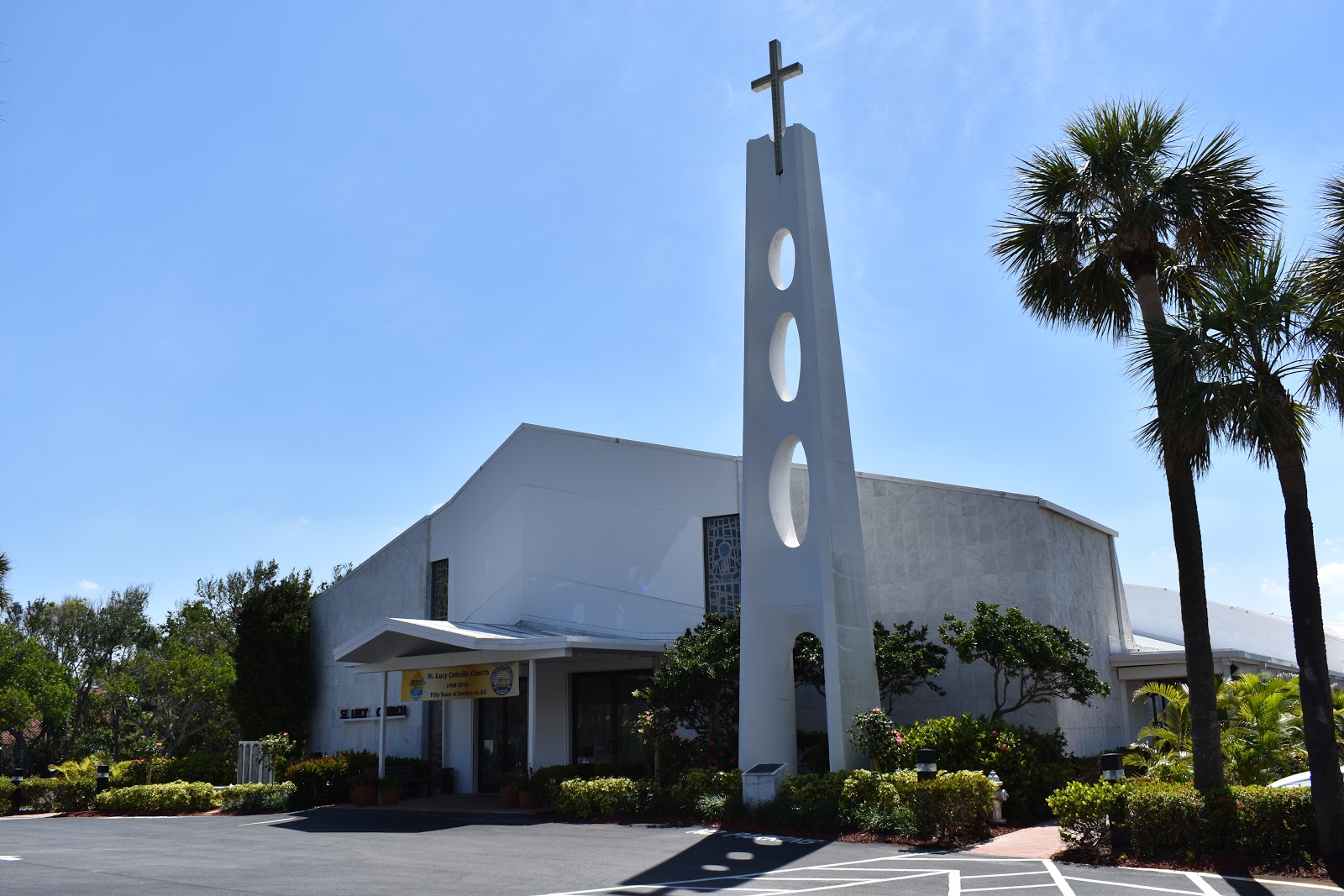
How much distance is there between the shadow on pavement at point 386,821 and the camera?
1725 cm

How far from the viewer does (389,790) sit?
74.3 feet

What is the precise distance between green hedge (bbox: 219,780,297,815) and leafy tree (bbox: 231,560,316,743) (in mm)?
5999

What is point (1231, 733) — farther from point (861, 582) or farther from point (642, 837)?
point (642, 837)

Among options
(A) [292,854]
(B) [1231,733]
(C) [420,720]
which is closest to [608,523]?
(C) [420,720]

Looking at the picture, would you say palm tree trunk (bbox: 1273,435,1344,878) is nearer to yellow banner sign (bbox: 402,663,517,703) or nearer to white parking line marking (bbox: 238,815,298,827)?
yellow banner sign (bbox: 402,663,517,703)

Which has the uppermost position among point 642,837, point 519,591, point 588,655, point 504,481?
point 504,481

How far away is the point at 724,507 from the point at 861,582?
509cm

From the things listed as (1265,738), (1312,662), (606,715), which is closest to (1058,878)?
(1312,662)

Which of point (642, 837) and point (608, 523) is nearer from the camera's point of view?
point (642, 837)

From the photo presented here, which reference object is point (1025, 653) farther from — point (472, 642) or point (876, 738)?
point (472, 642)

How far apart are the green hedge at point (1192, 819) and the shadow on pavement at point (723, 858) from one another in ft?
10.8

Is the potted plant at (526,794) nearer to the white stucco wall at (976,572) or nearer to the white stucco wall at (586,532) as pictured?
the white stucco wall at (586,532)

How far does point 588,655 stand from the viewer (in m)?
20.6

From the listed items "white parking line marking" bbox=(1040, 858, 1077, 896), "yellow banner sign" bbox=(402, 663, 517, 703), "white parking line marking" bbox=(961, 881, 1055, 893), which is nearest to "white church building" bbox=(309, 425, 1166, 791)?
"yellow banner sign" bbox=(402, 663, 517, 703)
